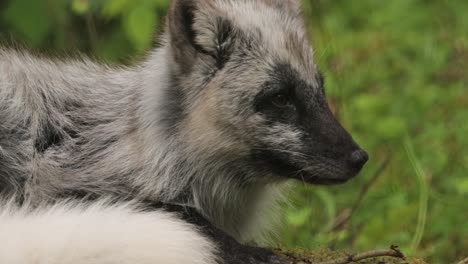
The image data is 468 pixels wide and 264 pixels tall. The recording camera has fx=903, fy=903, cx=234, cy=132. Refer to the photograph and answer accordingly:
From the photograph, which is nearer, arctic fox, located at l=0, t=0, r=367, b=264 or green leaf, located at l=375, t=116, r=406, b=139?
arctic fox, located at l=0, t=0, r=367, b=264

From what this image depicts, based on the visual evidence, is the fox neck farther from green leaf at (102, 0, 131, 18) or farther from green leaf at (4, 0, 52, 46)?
green leaf at (4, 0, 52, 46)

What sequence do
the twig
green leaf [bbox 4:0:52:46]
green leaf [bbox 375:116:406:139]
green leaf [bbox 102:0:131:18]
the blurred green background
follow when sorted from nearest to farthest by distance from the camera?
the twig, the blurred green background, green leaf [bbox 375:116:406:139], green leaf [bbox 102:0:131:18], green leaf [bbox 4:0:52:46]

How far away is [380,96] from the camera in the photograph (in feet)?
25.5

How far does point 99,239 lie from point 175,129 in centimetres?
103

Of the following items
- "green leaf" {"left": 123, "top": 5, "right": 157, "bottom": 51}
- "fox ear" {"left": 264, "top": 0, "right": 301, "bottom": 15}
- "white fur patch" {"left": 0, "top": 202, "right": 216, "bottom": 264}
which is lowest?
"white fur patch" {"left": 0, "top": 202, "right": 216, "bottom": 264}

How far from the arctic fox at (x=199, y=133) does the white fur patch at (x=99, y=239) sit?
0.29 metres

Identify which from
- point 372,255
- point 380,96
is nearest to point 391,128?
point 380,96

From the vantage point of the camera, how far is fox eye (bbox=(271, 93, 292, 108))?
4457 millimetres

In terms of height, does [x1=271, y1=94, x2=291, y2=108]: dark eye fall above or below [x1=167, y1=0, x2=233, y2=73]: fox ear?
below

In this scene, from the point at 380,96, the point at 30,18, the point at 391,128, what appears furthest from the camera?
the point at 380,96

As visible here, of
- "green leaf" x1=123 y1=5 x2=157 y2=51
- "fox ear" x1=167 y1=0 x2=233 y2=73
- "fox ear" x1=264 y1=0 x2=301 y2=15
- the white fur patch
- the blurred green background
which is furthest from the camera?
"green leaf" x1=123 y1=5 x2=157 y2=51

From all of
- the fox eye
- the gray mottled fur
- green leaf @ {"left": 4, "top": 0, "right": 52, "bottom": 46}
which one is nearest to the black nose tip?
the gray mottled fur

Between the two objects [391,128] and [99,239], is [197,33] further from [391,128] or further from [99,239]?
[391,128]

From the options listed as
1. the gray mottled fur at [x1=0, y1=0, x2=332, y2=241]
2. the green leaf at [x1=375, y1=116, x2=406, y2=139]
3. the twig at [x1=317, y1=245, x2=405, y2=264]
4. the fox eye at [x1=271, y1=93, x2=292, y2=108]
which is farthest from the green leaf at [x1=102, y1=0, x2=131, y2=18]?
the twig at [x1=317, y1=245, x2=405, y2=264]
